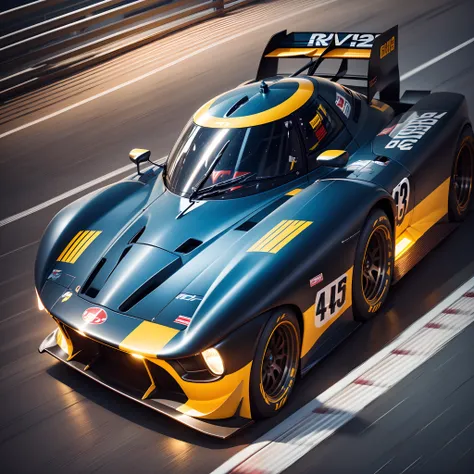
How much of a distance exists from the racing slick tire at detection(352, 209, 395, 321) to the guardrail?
306 inches

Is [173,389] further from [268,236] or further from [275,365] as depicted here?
[268,236]

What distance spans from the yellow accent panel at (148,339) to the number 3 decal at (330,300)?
1.02 meters

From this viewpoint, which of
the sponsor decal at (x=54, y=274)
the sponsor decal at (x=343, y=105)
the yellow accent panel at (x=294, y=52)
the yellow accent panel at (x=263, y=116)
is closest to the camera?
the sponsor decal at (x=54, y=274)

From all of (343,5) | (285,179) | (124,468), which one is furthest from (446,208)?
(343,5)

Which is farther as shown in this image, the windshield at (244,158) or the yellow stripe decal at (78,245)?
the windshield at (244,158)

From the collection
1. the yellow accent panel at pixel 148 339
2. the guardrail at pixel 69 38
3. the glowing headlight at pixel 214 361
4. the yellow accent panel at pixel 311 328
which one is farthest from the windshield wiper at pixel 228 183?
the guardrail at pixel 69 38

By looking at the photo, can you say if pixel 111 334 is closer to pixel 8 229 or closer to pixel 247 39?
pixel 8 229

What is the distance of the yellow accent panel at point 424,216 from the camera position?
6.76m

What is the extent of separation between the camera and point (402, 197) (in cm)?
657

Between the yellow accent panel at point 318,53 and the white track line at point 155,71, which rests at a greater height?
the yellow accent panel at point 318,53

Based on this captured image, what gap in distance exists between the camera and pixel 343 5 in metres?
14.8

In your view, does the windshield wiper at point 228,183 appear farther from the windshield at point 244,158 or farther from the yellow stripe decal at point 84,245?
the yellow stripe decal at point 84,245

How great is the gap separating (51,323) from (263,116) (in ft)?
7.68

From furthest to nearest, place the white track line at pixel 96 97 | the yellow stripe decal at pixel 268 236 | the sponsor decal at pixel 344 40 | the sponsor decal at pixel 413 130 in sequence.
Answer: the white track line at pixel 96 97
the sponsor decal at pixel 344 40
the sponsor decal at pixel 413 130
the yellow stripe decal at pixel 268 236
